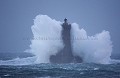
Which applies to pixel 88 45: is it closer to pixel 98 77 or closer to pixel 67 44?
pixel 67 44

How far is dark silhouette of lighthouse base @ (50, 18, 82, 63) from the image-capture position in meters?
88.6

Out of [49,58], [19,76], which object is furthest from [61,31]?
[19,76]

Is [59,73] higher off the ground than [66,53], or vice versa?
[66,53]

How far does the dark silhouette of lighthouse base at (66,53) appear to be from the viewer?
88.6m

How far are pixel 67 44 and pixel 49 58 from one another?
6321 mm

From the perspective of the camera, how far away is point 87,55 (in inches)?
3735

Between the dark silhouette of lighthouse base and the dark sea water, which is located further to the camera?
the dark silhouette of lighthouse base

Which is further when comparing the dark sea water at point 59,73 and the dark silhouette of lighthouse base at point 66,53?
the dark silhouette of lighthouse base at point 66,53

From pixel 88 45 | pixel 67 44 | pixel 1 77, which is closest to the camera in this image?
pixel 1 77

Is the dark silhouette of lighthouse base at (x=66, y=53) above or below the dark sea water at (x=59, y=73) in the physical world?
above

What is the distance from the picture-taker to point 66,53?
8888cm

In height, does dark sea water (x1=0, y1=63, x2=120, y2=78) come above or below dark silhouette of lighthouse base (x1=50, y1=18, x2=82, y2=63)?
below

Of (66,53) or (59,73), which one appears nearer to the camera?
(59,73)

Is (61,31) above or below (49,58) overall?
above
